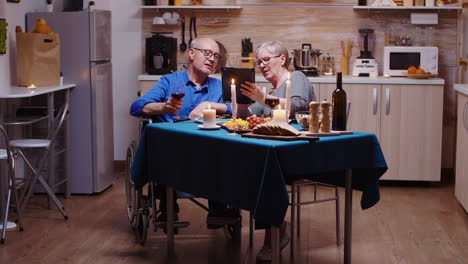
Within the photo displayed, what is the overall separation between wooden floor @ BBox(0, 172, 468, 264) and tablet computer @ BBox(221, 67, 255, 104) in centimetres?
91

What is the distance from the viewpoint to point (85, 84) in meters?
5.76

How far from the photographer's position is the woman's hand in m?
3.89

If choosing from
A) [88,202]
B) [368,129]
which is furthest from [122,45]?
[368,129]

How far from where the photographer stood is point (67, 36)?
5738 millimetres

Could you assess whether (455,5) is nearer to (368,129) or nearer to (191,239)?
(368,129)

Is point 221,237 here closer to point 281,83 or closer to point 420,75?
point 281,83

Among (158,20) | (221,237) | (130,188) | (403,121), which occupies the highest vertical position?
(158,20)

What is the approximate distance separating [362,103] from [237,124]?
276 centimetres

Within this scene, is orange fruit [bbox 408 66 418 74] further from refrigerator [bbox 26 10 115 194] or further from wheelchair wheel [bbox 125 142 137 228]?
wheelchair wheel [bbox 125 142 137 228]

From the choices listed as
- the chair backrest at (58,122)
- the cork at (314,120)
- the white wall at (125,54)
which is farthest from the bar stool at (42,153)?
the cork at (314,120)

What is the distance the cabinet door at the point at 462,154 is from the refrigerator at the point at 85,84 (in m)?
2.73

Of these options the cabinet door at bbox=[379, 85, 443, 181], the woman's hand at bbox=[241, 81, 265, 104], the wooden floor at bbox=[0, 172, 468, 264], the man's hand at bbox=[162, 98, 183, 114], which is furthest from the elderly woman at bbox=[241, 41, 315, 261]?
the cabinet door at bbox=[379, 85, 443, 181]

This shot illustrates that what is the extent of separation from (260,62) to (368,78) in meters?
2.16

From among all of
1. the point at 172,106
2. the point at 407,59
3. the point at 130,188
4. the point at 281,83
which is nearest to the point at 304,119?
the point at 281,83
